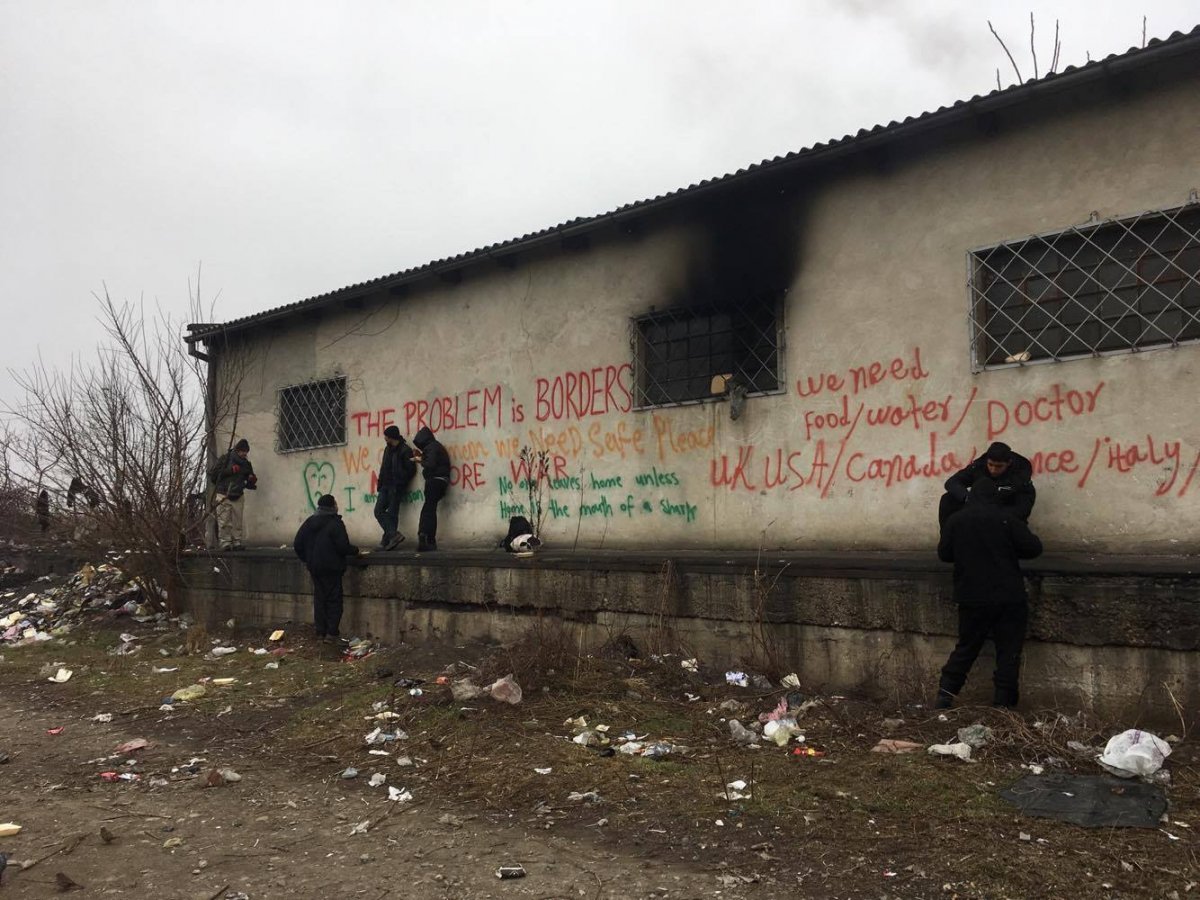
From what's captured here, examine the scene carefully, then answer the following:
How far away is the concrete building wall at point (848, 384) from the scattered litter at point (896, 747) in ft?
6.29

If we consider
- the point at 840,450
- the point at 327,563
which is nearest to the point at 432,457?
the point at 327,563

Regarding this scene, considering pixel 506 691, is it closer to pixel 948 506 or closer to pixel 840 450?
pixel 840 450

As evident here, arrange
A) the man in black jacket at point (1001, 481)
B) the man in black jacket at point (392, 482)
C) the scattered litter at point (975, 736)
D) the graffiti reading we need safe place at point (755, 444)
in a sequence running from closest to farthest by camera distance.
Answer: the scattered litter at point (975, 736) < the man in black jacket at point (1001, 481) < the graffiti reading we need safe place at point (755, 444) < the man in black jacket at point (392, 482)

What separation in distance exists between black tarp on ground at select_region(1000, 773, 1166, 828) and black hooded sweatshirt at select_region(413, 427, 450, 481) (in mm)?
6631

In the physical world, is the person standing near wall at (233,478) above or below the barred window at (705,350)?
below

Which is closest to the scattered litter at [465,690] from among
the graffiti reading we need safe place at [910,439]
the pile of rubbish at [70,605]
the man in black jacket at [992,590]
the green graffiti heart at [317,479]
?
the graffiti reading we need safe place at [910,439]

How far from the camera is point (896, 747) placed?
488 centimetres

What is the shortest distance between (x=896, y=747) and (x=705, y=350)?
13.0 ft

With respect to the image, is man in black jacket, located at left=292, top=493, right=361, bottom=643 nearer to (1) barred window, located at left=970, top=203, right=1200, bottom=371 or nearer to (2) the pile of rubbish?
(2) the pile of rubbish

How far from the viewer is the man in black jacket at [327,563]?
29.3 ft

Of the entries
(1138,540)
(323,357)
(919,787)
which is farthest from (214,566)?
(1138,540)

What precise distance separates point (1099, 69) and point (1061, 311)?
156 cm

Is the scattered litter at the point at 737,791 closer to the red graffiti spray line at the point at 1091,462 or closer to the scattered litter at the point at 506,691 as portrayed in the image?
the scattered litter at the point at 506,691

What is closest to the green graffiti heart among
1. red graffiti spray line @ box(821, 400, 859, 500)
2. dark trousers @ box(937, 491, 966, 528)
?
red graffiti spray line @ box(821, 400, 859, 500)
